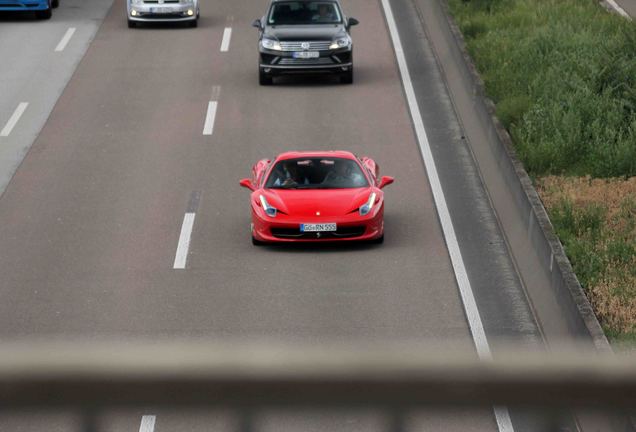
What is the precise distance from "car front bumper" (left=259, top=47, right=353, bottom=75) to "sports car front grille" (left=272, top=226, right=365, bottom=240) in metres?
12.0

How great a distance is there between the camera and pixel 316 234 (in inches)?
710

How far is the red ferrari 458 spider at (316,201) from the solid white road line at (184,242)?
35.4 inches

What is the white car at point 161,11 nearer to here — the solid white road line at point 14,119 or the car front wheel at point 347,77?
the car front wheel at point 347,77

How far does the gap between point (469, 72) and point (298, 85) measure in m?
5.17

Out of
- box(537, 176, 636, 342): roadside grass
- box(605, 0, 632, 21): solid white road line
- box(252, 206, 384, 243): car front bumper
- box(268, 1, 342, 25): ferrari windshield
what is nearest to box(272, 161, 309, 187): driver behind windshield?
box(252, 206, 384, 243): car front bumper

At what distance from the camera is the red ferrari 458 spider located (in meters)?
18.0

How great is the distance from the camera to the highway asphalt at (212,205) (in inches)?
594

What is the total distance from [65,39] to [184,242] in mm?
17763

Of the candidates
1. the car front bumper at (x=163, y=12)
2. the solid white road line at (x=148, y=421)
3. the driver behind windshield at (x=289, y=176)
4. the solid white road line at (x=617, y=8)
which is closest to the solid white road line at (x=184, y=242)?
the driver behind windshield at (x=289, y=176)

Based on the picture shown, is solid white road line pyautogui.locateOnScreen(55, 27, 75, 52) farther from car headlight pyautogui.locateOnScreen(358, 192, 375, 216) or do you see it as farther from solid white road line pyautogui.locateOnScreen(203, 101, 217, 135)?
car headlight pyautogui.locateOnScreen(358, 192, 375, 216)

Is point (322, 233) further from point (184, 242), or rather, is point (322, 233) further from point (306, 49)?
point (306, 49)

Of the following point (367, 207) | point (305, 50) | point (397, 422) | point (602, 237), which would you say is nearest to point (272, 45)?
point (305, 50)

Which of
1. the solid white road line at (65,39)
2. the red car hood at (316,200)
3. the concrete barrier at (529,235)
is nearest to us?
the concrete barrier at (529,235)

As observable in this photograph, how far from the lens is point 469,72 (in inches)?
1051
